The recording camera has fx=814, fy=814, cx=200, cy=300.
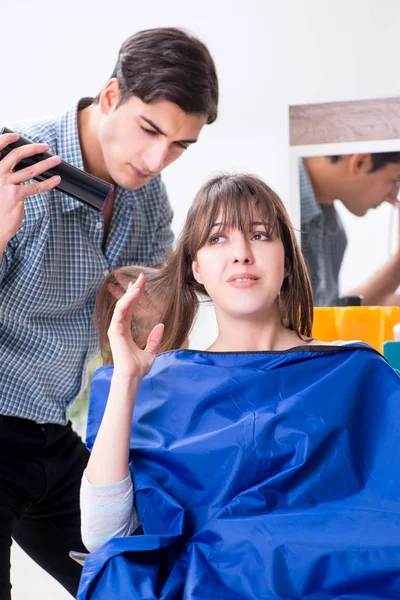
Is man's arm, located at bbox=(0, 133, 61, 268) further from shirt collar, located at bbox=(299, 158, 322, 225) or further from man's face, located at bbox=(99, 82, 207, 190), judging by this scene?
shirt collar, located at bbox=(299, 158, 322, 225)

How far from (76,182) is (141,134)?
27cm

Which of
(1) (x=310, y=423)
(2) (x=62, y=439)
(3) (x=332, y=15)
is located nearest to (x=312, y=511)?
(1) (x=310, y=423)

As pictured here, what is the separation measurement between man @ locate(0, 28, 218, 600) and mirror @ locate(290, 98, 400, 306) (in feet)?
5.91

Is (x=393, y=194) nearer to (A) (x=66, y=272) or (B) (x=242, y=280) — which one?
(A) (x=66, y=272)

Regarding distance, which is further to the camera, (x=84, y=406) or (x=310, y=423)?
(x=84, y=406)

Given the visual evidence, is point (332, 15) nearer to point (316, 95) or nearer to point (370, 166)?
point (316, 95)

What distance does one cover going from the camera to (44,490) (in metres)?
2.03

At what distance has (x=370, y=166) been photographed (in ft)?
12.7

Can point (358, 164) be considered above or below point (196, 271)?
above

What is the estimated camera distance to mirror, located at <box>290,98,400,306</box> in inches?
149

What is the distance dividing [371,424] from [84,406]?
Result: 7.78ft

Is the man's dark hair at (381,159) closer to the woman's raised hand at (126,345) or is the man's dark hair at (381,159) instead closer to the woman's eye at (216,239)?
the woman's eye at (216,239)

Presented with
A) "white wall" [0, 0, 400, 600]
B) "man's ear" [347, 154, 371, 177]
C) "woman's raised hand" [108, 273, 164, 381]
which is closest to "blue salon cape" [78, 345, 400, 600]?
"woman's raised hand" [108, 273, 164, 381]

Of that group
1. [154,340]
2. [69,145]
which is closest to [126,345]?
[154,340]
